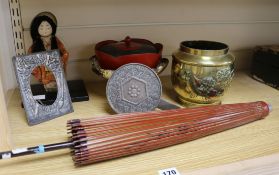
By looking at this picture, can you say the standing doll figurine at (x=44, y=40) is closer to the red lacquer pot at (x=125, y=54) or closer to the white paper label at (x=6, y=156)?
the red lacquer pot at (x=125, y=54)

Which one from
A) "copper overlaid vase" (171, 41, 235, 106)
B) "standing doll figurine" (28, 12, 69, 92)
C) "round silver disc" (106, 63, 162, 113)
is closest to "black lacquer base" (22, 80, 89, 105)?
"standing doll figurine" (28, 12, 69, 92)

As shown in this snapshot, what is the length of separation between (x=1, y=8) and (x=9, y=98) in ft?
0.80

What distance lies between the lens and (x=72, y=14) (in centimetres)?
78

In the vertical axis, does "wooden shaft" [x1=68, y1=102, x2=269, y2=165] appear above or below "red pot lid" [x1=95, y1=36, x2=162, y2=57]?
below

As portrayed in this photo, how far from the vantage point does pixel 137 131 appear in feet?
1.68

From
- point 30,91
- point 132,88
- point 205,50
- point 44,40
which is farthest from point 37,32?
point 205,50

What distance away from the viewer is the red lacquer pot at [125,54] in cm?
65

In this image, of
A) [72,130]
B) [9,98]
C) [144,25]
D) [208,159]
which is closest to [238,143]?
[208,159]

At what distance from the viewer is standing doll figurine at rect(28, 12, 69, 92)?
65cm

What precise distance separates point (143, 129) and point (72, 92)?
0.32 metres

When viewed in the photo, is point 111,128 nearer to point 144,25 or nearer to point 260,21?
point 144,25

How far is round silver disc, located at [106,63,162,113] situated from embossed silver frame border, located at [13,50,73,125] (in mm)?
114

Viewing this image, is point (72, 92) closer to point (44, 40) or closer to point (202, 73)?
point (44, 40)

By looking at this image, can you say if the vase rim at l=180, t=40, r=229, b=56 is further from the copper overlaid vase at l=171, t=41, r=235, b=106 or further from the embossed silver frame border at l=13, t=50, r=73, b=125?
the embossed silver frame border at l=13, t=50, r=73, b=125
